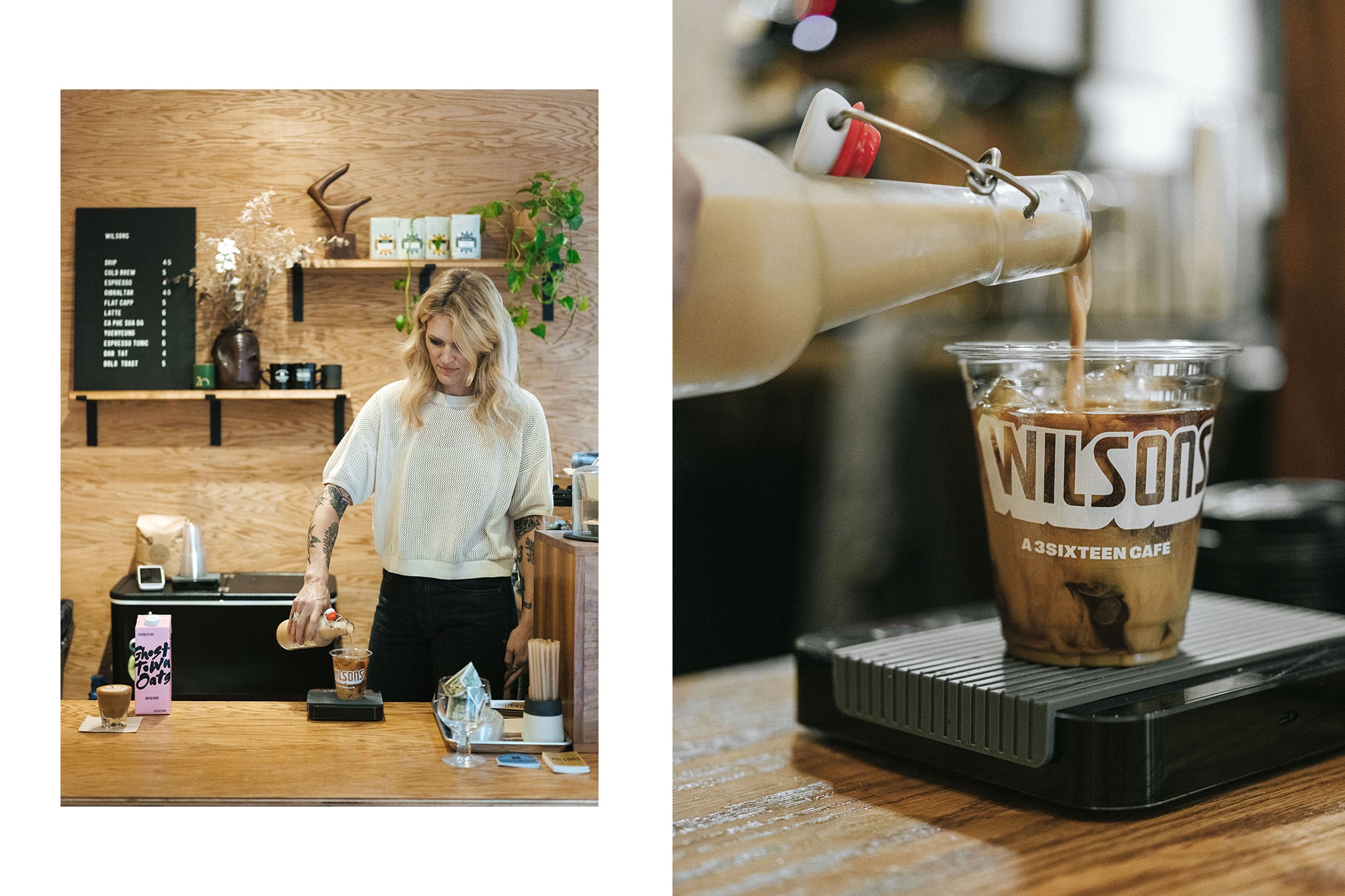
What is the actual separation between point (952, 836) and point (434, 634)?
1.35ft

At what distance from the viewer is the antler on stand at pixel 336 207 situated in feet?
2.66

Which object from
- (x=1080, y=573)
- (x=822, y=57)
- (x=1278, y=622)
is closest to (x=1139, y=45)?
(x=822, y=57)

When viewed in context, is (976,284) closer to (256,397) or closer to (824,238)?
(824,238)

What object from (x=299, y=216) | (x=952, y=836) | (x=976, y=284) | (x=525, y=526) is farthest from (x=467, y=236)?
(x=976, y=284)

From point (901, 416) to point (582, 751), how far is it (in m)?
0.89

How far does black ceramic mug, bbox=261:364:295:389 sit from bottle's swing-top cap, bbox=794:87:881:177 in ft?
1.48

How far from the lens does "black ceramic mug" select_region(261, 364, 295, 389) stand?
83cm

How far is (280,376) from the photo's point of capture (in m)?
0.83

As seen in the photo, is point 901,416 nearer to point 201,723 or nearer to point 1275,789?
point 1275,789

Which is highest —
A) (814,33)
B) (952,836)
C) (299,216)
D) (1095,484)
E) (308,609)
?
(814,33)

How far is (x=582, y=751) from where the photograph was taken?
2.51ft

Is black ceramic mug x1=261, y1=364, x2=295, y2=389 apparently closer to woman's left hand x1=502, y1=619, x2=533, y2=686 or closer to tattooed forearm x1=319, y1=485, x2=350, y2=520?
tattooed forearm x1=319, y1=485, x2=350, y2=520

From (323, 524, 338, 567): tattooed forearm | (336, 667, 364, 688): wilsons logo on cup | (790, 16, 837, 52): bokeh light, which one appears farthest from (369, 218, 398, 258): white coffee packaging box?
(790, 16, 837, 52): bokeh light

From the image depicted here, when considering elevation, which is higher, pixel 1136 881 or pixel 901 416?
pixel 901 416
